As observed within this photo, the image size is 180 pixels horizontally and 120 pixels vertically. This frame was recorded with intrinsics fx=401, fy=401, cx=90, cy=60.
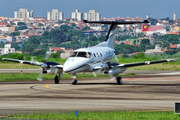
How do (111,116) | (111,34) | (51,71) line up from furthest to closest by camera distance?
(111,34) → (51,71) → (111,116)

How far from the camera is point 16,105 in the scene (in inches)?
828

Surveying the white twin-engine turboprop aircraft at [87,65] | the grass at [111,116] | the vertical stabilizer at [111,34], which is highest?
the vertical stabilizer at [111,34]

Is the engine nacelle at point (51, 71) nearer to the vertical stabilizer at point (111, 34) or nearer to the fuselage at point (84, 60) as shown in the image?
the fuselage at point (84, 60)

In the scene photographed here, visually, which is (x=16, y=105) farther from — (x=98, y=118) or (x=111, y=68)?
(x=111, y=68)

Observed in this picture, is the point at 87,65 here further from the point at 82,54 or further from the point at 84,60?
the point at 82,54

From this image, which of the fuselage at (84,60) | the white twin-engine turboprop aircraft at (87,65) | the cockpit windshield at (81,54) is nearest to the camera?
the fuselage at (84,60)

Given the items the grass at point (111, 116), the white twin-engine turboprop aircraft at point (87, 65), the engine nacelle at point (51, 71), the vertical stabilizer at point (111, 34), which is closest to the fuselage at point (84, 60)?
the white twin-engine turboprop aircraft at point (87, 65)

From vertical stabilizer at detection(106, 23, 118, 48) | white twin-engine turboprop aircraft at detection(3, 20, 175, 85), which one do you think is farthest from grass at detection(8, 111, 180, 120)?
vertical stabilizer at detection(106, 23, 118, 48)

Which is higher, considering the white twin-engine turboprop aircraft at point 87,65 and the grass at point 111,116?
the white twin-engine turboprop aircraft at point 87,65

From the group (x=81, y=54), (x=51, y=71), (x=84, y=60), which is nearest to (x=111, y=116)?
(x=84, y=60)

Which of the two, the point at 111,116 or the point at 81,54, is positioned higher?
the point at 81,54

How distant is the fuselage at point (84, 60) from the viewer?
110 feet

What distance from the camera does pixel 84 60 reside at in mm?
34781

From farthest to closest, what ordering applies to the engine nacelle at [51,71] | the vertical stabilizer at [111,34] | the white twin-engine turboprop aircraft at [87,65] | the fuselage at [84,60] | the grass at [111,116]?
the vertical stabilizer at [111,34] < the engine nacelle at [51,71] < the white twin-engine turboprop aircraft at [87,65] < the fuselage at [84,60] < the grass at [111,116]
